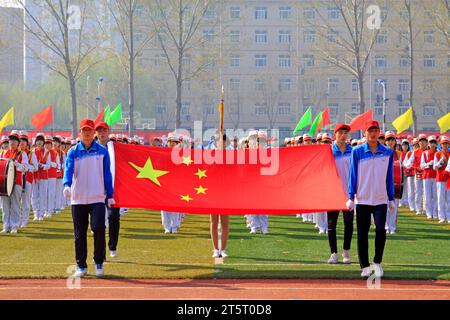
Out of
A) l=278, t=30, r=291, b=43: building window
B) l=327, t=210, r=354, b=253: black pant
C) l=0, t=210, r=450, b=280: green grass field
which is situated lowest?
l=0, t=210, r=450, b=280: green grass field

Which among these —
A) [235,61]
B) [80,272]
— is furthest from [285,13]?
[80,272]

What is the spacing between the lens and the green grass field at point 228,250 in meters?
12.2

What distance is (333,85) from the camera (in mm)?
87125

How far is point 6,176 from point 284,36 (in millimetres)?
74942

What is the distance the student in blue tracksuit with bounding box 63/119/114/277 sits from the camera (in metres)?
12.0

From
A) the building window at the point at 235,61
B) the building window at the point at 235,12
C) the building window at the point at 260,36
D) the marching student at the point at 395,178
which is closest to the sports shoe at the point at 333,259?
the marching student at the point at 395,178

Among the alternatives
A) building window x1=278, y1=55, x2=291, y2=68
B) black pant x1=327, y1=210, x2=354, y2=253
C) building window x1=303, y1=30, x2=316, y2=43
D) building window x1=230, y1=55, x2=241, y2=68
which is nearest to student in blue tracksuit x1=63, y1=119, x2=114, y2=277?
black pant x1=327, y1=210, x2=354, y2=253

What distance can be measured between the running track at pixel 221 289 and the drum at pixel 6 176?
636cm

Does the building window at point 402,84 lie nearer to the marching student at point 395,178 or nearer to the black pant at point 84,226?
the marching student at point 395,178

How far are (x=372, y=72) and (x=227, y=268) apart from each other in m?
75.8

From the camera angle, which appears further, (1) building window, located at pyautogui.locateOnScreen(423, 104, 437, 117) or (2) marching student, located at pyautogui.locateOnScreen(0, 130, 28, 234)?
(1) building window, located at pyautogui.locateOnScreen(423, 104, 437, 117)

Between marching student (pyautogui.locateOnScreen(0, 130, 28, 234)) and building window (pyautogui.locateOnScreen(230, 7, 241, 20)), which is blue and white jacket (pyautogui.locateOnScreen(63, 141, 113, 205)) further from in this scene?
building window (pyautogui.locateOnScreen(230, 7, 241, 20))

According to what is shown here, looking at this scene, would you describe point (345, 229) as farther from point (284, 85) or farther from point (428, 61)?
point (284, 85)

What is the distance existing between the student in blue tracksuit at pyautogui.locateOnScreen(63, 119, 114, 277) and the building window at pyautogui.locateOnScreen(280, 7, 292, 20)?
80.1 m
